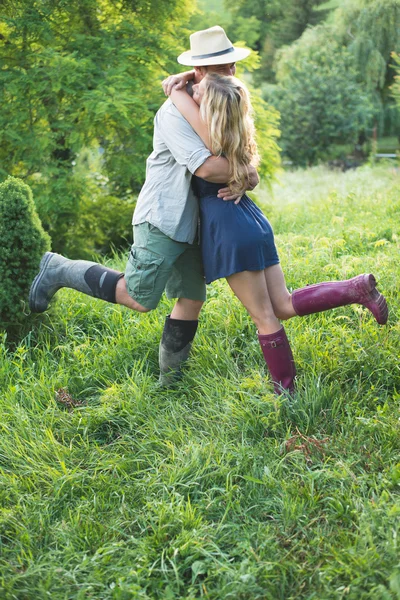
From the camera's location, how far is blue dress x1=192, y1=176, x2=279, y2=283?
10.8ft

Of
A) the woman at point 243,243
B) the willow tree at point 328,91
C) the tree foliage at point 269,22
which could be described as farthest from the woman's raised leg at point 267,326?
the tree foliage at point 269,22

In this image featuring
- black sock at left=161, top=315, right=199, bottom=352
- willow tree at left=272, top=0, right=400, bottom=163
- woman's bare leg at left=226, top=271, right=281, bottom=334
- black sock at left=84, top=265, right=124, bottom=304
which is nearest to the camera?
woman's bare leg at left=226, top=271, right=281, bottom=334

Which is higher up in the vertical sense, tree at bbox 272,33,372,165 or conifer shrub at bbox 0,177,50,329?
conifer shrub at bbox 0,177,50,329

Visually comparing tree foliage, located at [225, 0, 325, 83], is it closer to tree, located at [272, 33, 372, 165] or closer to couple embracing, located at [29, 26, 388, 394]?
tree, located at [272, 33, 372, 165]

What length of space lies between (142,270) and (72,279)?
1.71 ft

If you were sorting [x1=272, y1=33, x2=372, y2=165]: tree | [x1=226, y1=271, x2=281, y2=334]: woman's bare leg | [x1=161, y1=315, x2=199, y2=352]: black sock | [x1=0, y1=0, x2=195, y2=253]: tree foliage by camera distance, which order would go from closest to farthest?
[x1=226, y1=271, x2=281, y2=334]: woman's bare leg → [x1=161, y1=315, x2=199, y2=352]: black sock → [x1=0, y1=0, x2=195, y2=253]: tree foliage → [x1=272, y1=33, x2=372, y2=165]: tree

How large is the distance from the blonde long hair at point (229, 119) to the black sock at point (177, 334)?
2.91 ft

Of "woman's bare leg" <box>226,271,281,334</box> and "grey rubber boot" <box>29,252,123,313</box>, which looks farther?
"grey rubber boot" <box>29,252,123,313</box>

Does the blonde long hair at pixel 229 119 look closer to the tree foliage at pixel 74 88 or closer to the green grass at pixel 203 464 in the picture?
the green grass at pixel 203 464

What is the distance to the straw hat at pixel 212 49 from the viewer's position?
3.22 metres

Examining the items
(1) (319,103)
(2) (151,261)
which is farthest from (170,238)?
(1) (319,103)

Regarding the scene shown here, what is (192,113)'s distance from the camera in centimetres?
323

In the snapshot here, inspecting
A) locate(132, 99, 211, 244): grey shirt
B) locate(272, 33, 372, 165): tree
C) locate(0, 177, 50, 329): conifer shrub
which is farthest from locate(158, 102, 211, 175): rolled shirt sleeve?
locate(272, 33, 372, 165): tree

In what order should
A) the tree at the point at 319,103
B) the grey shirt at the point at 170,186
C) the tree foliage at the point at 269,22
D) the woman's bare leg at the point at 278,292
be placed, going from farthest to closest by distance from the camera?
1. the tree foliage at the point at 269,22
2. the tree at the point at 319,103
3. the woman's bare leg at the point at 278,292
4. the grey shirt at the point at 170,186
